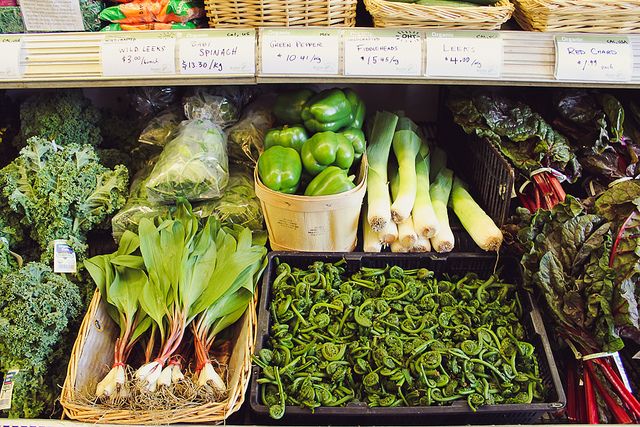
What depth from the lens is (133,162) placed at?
67.7 inches

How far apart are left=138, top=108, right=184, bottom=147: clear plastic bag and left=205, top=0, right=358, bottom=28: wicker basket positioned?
Answer: 469 millimetres

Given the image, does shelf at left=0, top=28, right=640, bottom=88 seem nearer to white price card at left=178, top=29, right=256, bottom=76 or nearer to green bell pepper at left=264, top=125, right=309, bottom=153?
white price card at left=178, top=29, right=256, bottom=76

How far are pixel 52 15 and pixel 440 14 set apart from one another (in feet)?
2.99

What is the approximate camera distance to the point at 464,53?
1.25 m

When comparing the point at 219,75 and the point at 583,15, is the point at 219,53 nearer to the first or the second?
the point at 219,75

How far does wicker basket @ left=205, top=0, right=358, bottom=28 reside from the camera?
1256mm

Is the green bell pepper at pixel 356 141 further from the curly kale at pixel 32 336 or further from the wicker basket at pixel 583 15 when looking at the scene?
the curly kale at pixel 32 336

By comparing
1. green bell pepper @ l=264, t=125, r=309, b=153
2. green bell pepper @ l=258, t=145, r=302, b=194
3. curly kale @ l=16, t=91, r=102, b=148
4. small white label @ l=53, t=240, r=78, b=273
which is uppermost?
curly kale @ l=16, t=91, r=102, b=148

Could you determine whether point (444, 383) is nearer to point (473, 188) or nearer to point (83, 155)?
point (473, 188)

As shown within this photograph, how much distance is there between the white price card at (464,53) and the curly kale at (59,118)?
3.31 feet

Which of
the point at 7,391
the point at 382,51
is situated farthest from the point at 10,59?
the point at 382,51

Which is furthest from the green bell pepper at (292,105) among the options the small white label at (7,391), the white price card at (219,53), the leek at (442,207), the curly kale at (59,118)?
the small white label at (7,391)

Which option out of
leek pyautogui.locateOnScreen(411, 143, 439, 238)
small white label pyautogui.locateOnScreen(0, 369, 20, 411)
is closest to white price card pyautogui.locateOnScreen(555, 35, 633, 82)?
leek pyautogui.locateOnScreen(411, 143, 439, 238)

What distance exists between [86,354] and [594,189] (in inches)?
52.5
